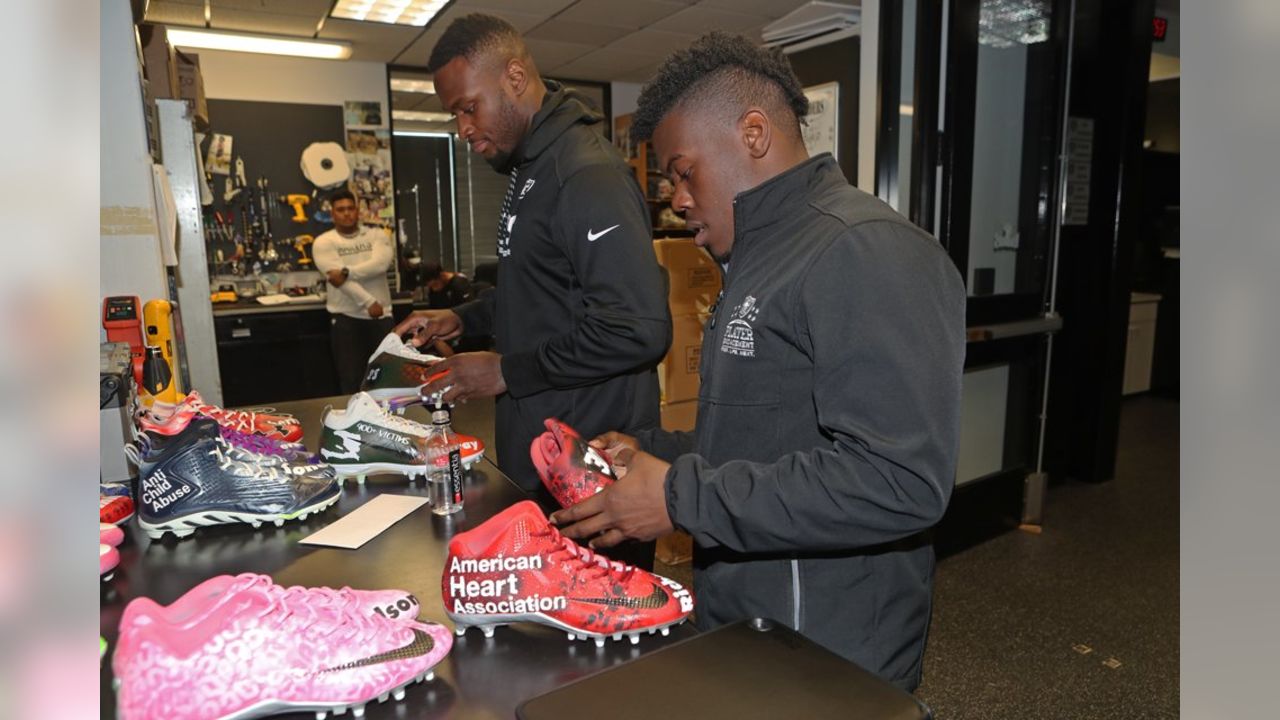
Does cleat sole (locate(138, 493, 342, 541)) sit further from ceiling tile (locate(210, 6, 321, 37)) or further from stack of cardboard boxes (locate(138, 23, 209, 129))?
ceiling tile (locate(210, 6, 321, 37))

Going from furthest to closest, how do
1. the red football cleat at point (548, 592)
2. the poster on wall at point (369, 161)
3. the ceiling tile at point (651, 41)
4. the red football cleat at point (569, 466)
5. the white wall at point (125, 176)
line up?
the poster on wall at point (369, 161), the ceiling tile at point (651, 41), the white wall at point (125, 176), the red football cleat at point (569, 466), the red football cleat at point (548, 592)

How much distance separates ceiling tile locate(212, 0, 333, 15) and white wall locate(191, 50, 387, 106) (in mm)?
1038

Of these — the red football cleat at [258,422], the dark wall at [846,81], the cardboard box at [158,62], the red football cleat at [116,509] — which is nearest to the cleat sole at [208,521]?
the red football cleat at [116,509]

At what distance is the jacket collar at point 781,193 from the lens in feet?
3.79

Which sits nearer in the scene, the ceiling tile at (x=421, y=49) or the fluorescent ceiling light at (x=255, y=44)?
the fluorescent ceiling light at (x=255, y=44)

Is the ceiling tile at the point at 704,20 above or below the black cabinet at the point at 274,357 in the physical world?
above

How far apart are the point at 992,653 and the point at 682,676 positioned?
2.31m

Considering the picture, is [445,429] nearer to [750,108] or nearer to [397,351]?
[397,351]

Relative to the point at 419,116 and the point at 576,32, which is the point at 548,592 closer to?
the point at 576,32

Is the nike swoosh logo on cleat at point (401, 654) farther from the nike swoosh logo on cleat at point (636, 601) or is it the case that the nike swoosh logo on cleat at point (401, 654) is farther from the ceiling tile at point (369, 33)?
the ceiling tile at point (369, 33)

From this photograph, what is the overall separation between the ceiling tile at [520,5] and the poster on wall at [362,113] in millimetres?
1690

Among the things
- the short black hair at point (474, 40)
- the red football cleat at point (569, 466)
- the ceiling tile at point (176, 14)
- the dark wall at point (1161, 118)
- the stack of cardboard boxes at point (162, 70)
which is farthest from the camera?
the dark wall at point (1161, 118)

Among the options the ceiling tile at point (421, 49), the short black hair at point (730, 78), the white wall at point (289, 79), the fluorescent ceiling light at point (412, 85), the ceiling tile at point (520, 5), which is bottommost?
the short black hair at point (730, 78)

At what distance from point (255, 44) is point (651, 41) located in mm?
3070
